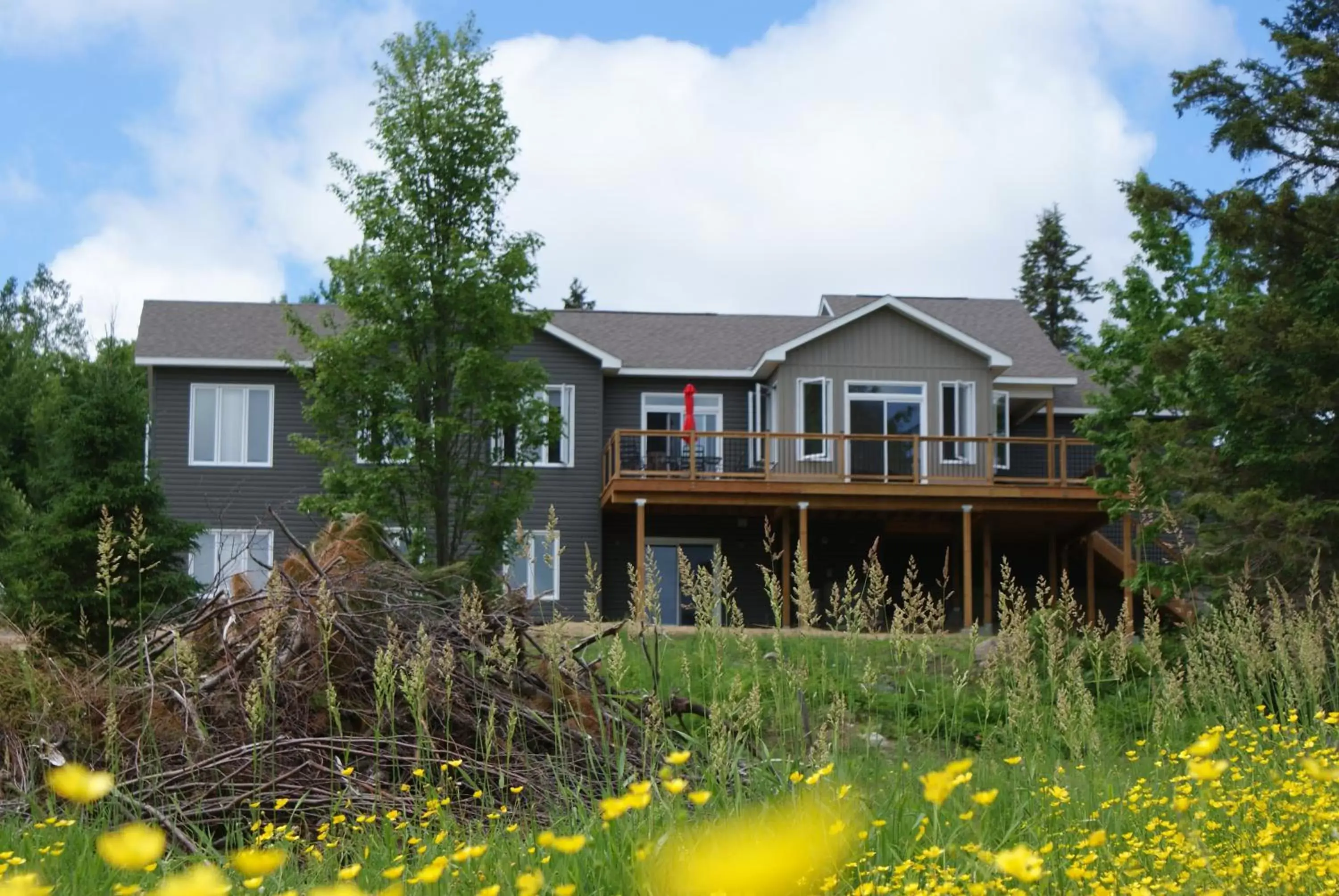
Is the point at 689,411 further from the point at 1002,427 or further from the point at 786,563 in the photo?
the point at 1002,427

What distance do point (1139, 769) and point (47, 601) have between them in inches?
404

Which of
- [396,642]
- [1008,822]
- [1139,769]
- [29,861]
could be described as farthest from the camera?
[1139,769]

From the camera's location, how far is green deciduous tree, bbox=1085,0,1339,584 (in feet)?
41.8

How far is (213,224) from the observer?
22.1 metres

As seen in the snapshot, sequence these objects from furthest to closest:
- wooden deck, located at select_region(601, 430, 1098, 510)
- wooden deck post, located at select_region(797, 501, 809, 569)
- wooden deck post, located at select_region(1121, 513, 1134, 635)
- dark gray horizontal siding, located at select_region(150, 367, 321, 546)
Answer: dark gray horizontal siding, located at select_region(150, 367, 321, 546) → wooden deck, located at select_region(601, 430, 1098, 510) → wooden deck post, located at select_region(797, 501, 809, 569) → wooden deck post, located at select_region(1121, 513, 1134, 635)

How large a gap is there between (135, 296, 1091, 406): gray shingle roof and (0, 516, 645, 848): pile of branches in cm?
1673

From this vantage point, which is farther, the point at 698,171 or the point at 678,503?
the point at 678,503

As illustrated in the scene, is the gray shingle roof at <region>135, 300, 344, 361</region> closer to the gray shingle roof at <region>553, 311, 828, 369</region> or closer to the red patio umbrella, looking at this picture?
the gray shingle roof at <region>553, 311, 828, 369</region>

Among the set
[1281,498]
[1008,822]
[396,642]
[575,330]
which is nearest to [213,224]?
[575,330]

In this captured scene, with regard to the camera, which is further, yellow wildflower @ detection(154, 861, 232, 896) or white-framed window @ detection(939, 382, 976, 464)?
white-framed window @ detection(939, 382, 976, 464)

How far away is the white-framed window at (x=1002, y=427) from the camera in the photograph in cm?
2511

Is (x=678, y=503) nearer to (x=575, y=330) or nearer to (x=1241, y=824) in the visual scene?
(x=575, y=330)

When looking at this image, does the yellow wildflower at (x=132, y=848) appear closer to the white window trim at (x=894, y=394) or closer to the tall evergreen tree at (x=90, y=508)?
the tall evergreen tree at (x=90, y=508)

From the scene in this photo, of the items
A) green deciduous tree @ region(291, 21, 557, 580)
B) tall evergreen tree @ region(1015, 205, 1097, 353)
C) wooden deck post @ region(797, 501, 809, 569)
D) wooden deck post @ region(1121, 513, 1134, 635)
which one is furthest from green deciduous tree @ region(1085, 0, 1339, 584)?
tall evergreen tree @ region(1015, 205, 1097, 353)
